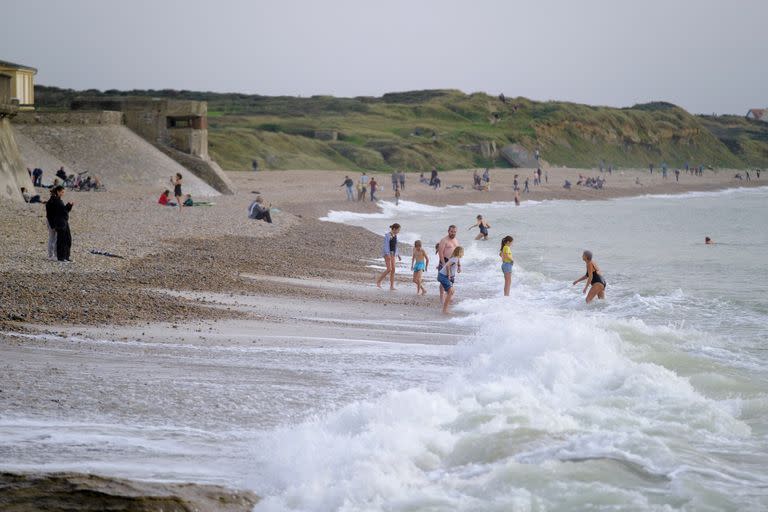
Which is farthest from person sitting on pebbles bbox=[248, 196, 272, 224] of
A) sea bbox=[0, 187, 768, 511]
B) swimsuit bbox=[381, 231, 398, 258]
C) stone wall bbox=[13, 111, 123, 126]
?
sea bbox=[0, 187, 768, 511]

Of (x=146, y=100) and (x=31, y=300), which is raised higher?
(x=146, y=100)

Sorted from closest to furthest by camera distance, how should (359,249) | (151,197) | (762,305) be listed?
(762,305) → (359,249) → (151,197)

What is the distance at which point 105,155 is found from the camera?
127 feet

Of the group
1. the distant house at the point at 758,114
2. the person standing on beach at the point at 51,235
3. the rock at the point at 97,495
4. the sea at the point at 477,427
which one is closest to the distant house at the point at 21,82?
the person standing on beach at the point at 51,235

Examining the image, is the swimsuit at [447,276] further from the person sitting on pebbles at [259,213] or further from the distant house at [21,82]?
the distant house at [21,82]

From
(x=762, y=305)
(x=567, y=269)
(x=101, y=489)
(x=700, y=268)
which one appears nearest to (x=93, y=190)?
(x=567, y=269)

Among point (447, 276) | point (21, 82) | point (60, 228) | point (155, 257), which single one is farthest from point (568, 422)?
point (21, 82)

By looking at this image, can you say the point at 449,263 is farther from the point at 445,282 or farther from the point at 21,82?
the point at 21,82

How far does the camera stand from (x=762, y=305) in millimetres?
20047

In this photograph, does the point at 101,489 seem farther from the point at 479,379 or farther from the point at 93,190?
the point at 93,190

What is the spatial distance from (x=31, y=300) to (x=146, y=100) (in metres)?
30.4

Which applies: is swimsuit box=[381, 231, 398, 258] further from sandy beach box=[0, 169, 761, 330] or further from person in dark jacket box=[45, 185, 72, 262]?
person in dark jacket box=[45, 185, 72, 262]

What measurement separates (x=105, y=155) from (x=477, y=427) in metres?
32.7

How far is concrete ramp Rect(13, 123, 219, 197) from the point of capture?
37.6 metres
